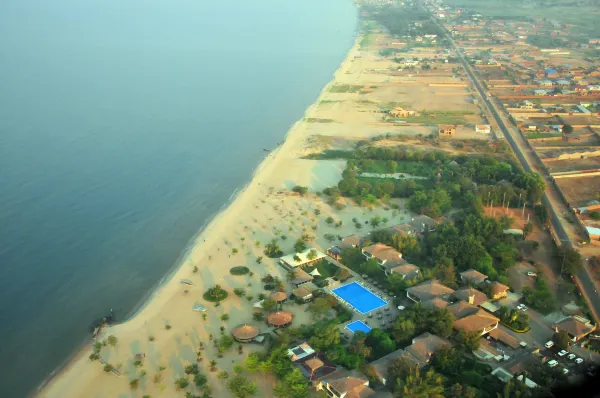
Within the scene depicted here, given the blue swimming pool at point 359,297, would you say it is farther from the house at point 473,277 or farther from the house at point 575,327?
the house at point 575,327

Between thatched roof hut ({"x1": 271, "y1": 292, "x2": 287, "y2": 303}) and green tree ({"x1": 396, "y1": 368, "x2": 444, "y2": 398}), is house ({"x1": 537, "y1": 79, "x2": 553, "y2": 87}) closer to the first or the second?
thatched roof hut ({"x1": 271, "y1": 292, "x2": 287, "y2": 303})

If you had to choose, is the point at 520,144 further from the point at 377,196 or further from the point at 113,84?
the point at 113,84

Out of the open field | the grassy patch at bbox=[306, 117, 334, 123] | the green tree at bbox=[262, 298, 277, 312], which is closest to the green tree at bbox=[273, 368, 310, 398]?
the green tree at bbox=[262, 298, 277, 312]

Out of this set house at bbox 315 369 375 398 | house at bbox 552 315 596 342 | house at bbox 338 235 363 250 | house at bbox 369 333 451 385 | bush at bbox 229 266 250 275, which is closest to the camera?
house at bbox 315 369 375 398

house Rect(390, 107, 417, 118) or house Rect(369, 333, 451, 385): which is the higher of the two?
house Rect(369, 333, 451, 385)

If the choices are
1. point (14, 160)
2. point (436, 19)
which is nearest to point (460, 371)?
point (14, 160)

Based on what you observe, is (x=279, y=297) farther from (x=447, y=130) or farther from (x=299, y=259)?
(x=447, y=130)

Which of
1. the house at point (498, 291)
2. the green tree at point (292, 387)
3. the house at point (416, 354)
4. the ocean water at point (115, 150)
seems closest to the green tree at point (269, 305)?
the green tree at point (292, 387)
